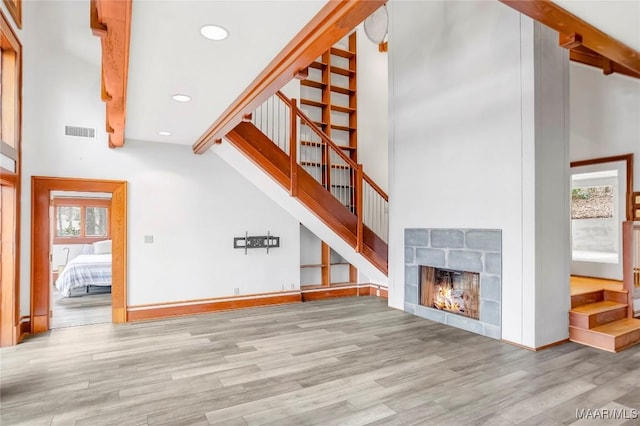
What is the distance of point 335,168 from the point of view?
7195mm

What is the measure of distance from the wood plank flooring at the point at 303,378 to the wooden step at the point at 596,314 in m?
0.32

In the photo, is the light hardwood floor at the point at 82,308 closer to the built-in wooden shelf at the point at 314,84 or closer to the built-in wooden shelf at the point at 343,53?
the built-in wooden shelf at the point at 314,84

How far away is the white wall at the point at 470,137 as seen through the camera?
3.96 metres

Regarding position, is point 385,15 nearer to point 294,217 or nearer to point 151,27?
point 151,27

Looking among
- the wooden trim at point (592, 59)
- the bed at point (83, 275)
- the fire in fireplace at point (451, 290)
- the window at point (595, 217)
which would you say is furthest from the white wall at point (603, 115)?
the bed at point (83, 275)

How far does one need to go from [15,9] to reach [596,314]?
7914 millimetres

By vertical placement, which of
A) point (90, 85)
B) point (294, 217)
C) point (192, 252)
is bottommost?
point (192, 252)

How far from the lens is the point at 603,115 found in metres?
5.60

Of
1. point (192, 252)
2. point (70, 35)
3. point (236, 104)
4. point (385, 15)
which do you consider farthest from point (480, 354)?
point (70, 35)

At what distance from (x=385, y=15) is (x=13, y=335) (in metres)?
5.78

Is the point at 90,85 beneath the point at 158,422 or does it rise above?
above

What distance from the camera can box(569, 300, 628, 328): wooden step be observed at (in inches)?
162

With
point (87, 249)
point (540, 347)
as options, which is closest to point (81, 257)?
point (87, 249)

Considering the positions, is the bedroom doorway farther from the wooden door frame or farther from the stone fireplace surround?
the stone fireplace surround
